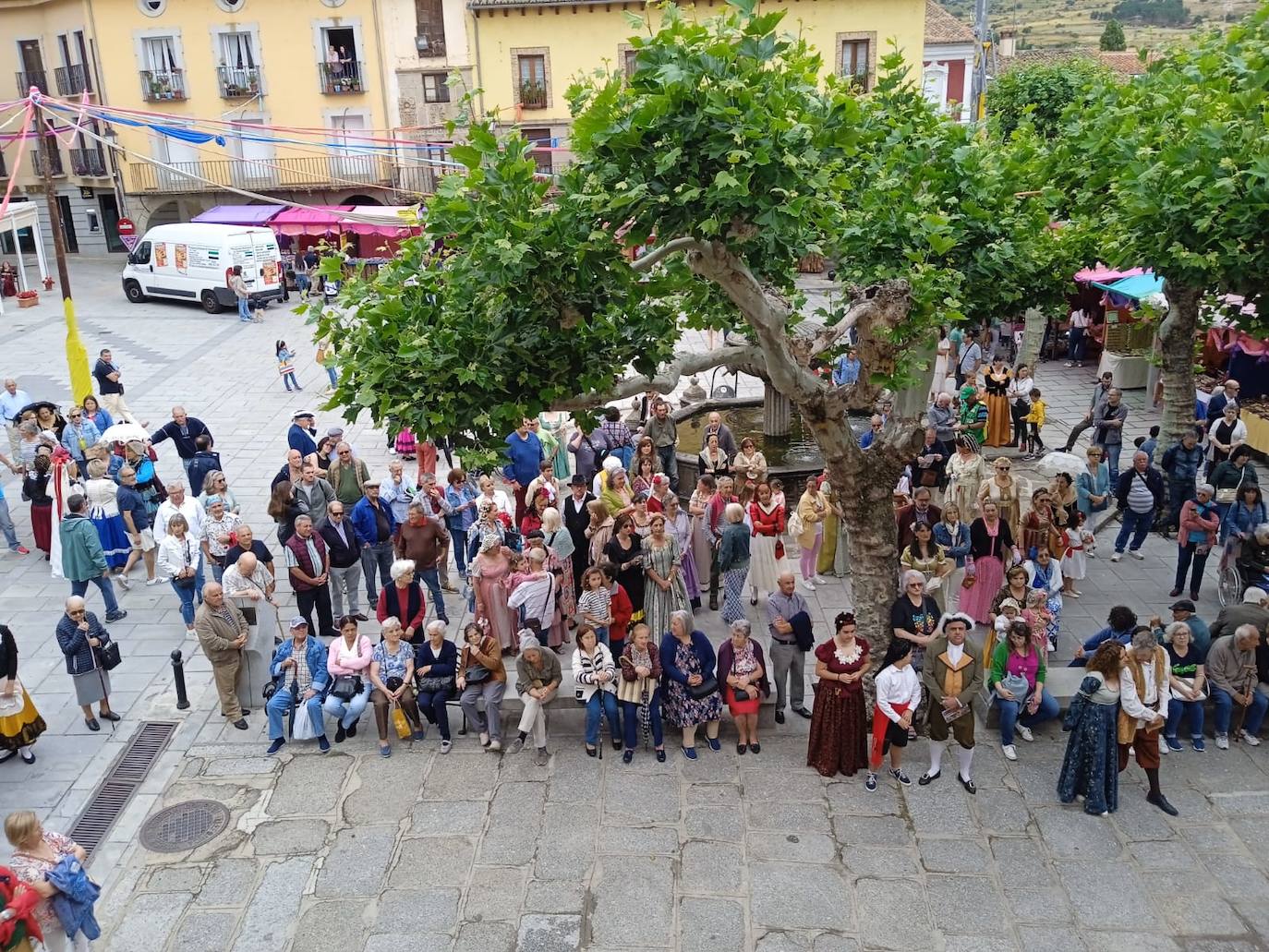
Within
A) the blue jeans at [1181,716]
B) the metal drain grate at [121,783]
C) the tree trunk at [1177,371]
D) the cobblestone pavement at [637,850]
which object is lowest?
the cobblestone pavement at [637,850]

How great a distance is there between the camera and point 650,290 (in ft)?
28.9

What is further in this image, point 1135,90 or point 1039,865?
point 1135,90

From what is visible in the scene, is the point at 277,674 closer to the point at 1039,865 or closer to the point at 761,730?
the point at 761,730

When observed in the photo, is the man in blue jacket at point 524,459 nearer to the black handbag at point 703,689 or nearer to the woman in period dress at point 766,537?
the woman in period dress at point 766,537

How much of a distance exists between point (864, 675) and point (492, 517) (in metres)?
4.22

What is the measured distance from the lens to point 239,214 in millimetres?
32438

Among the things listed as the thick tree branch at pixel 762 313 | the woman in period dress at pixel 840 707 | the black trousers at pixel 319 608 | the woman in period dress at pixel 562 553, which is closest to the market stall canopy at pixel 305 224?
the black trousers at pixel 319 608

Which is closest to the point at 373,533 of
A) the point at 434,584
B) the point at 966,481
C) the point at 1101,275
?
the point at 434,584

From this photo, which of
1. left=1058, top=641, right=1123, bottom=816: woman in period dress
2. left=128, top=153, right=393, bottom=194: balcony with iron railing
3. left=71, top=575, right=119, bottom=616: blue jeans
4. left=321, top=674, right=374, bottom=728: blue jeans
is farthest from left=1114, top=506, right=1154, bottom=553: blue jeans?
left=128, top=153, right=393, bottom=194: balcony with iron railing

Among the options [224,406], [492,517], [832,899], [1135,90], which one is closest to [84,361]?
[224,406]

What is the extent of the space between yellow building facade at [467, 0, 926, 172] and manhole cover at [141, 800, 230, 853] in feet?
86.8

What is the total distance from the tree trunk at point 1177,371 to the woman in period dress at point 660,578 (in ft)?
23.2

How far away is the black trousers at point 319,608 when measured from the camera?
11.9 metres

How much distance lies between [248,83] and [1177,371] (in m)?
29.0
